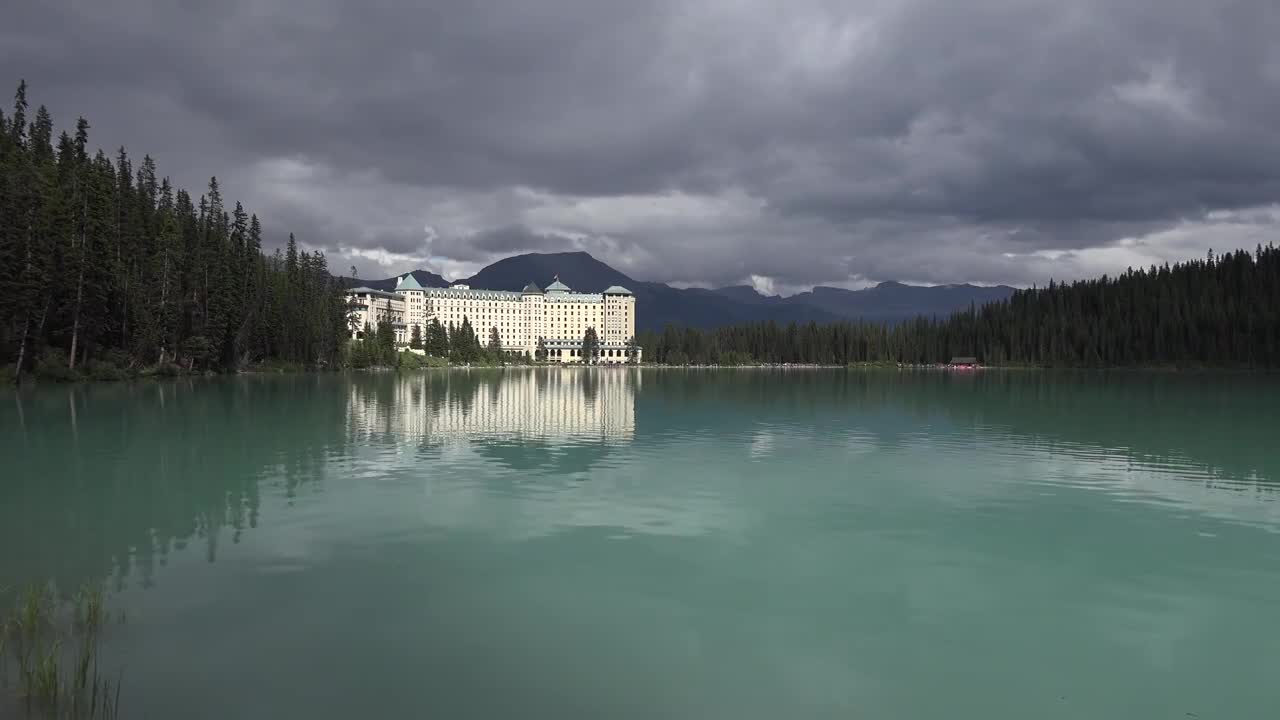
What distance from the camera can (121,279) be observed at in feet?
255

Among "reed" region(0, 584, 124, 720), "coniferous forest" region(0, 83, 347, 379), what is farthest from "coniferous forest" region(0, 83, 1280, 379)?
"reed" region(0, 584, 124, 720)

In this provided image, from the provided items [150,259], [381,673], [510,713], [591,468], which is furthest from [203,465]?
[150,259]

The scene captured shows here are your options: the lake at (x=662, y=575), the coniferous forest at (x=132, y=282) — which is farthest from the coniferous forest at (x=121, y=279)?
the lake at (x=662, y=575)

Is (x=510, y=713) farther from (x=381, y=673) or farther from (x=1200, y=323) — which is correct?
(x=1200, y=323)

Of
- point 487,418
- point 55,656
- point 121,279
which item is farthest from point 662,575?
point 121,279

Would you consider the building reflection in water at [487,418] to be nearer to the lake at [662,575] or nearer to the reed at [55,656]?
the lake at [662,575]

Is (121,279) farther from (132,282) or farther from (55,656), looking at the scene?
(55,656)

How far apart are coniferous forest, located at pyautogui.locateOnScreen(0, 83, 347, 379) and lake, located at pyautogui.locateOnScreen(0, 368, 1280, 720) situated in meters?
43.7

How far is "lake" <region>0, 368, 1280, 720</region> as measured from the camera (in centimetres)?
861

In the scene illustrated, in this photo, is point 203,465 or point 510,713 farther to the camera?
point 203,465

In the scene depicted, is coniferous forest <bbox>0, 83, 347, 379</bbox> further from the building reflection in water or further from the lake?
the lake

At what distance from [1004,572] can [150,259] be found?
91414 mm

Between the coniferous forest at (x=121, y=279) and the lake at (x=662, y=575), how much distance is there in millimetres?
43735

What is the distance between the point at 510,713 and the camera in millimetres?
8047
